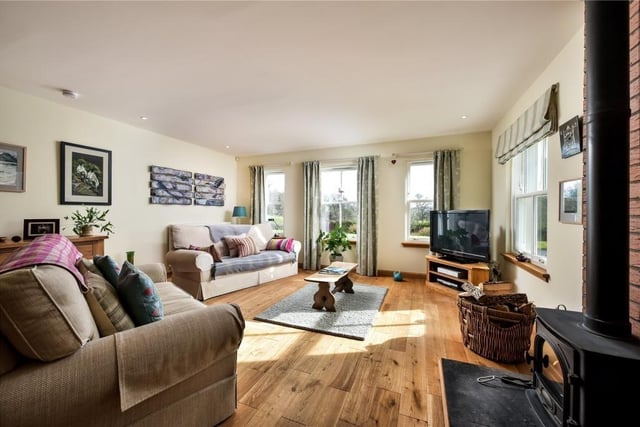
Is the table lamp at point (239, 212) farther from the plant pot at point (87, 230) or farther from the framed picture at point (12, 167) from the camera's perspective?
the framed picture at point (12, 167)

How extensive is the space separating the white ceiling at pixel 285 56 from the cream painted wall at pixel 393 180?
2.43 ft

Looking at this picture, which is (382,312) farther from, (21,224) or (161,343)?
(21,224)

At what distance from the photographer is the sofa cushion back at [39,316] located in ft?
2.74

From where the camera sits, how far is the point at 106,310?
1.17 metres

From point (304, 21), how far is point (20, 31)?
2004 mm

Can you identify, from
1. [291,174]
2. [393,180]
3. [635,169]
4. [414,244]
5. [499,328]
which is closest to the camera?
[635,169]

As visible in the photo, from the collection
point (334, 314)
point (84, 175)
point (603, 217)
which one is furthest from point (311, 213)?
point (603, 217)

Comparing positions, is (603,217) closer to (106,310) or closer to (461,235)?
(106,310)

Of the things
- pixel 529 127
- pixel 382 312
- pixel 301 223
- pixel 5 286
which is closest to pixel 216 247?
pixel 301 223

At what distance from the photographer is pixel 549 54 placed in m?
2.04

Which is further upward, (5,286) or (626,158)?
(626,158)

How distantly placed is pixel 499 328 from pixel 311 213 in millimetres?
3598

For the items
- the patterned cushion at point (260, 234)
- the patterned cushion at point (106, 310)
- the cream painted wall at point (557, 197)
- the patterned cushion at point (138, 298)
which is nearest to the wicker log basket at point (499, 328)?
the cream painted wall at point (557, 197)

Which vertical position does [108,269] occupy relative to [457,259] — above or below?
above
